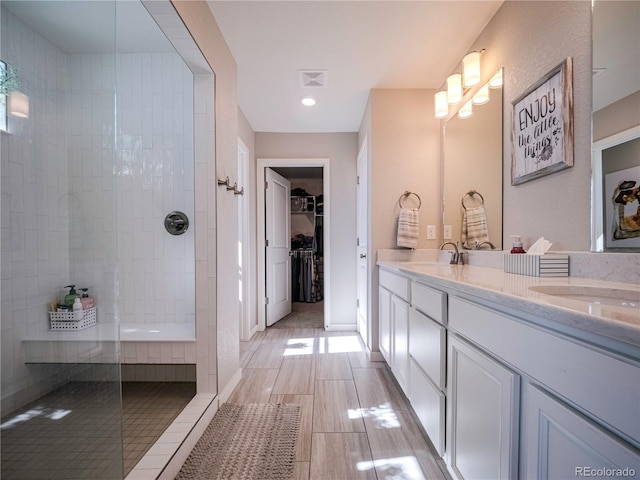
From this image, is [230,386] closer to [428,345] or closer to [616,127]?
[428,345]

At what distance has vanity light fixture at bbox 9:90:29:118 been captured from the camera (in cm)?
124

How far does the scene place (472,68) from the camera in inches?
69.9

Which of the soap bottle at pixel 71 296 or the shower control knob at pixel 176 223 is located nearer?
the soap bottle at pixel 71 296

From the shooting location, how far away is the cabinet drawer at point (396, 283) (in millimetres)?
1598

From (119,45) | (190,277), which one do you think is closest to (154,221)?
(190,277)

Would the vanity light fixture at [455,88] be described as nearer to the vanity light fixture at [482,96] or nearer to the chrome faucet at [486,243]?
the vanity light fixture at [482,96]

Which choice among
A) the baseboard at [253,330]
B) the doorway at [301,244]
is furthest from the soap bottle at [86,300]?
the doorway at [301,244]

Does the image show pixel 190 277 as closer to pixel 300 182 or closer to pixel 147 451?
pixel 147 451

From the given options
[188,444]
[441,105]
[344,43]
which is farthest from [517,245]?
[188,444]

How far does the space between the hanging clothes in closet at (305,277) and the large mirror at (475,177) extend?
2.90m

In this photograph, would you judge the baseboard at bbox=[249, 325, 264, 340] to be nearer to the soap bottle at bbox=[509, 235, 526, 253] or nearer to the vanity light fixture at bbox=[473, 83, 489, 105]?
the soap bottle at bbox=[509, 235, 526, 253]

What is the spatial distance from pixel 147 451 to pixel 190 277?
3.71 feet

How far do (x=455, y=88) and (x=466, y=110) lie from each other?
7.3 inches

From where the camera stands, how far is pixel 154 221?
83.0 inches
